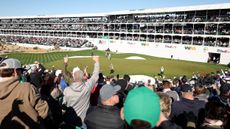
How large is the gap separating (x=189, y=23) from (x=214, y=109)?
61961mm

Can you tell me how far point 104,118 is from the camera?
4547mm

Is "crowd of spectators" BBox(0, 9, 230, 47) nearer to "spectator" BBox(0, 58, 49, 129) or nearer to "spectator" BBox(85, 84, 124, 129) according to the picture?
"spectator" BBox(85, 84, 124, 129)

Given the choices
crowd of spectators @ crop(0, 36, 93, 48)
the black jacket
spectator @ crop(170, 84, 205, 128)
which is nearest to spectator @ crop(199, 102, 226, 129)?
the black jacket

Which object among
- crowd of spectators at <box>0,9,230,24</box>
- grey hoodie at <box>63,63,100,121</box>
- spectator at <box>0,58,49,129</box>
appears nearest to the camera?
spectator at <box>0,58,49,129</box>

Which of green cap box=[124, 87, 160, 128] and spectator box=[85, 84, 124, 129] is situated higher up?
green cap box=[124, 87, 160, 128]

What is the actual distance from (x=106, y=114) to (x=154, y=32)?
6667cm

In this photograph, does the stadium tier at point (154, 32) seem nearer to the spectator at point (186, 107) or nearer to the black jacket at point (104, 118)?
the spectator at point (186, 107)

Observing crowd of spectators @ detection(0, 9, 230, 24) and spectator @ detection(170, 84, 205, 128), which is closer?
spectator @ detection(170, 84, 205, 128)

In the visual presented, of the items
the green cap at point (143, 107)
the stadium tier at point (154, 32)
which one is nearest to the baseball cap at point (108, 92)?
the green cap at point (143, 107)

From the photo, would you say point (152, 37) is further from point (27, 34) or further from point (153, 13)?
point (27, 34)

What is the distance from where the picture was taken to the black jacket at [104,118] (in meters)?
4.48

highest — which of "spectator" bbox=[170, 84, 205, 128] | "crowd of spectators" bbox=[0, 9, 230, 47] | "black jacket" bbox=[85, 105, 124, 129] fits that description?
"crowd of spectators" bbox=[0, 9, 230, 47]

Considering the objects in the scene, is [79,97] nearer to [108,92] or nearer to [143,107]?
[108,92]

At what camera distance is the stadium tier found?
57.8 m
